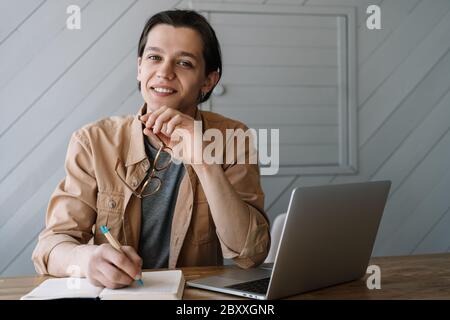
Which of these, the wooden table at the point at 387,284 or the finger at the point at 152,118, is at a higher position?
the finger at the point at 152,118

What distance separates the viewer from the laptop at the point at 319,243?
94 centimetres

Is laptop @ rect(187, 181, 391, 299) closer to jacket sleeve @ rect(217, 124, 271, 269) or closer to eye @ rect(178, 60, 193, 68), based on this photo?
jacket sleeve @ rect(217, 124, 271, 269)

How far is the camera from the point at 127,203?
5.01 feet

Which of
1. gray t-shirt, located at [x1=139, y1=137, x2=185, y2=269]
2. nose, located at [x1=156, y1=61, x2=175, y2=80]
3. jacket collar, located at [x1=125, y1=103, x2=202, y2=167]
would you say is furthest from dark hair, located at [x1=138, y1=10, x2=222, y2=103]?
gray t-shirt, located at [x1=139, y1=137, x2=185, y2=269]

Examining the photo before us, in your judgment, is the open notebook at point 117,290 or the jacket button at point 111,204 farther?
the jacket button at point 111,204

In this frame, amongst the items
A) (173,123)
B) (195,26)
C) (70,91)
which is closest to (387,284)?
(173,123)

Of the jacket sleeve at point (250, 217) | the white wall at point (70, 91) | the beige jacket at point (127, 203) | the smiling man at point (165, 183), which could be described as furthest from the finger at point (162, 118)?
the white wall at point (70, 91)

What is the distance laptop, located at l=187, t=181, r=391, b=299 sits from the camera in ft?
3.08

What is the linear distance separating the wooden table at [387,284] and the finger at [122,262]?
0.36ft

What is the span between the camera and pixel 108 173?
1.54 metres

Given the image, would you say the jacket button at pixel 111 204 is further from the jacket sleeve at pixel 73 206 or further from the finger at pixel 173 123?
the finger at pixel 173 123

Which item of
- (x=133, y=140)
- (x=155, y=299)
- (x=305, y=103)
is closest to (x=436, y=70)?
(x=305, y=103)

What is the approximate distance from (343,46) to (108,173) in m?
1.53

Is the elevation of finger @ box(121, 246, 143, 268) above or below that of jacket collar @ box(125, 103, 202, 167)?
below
